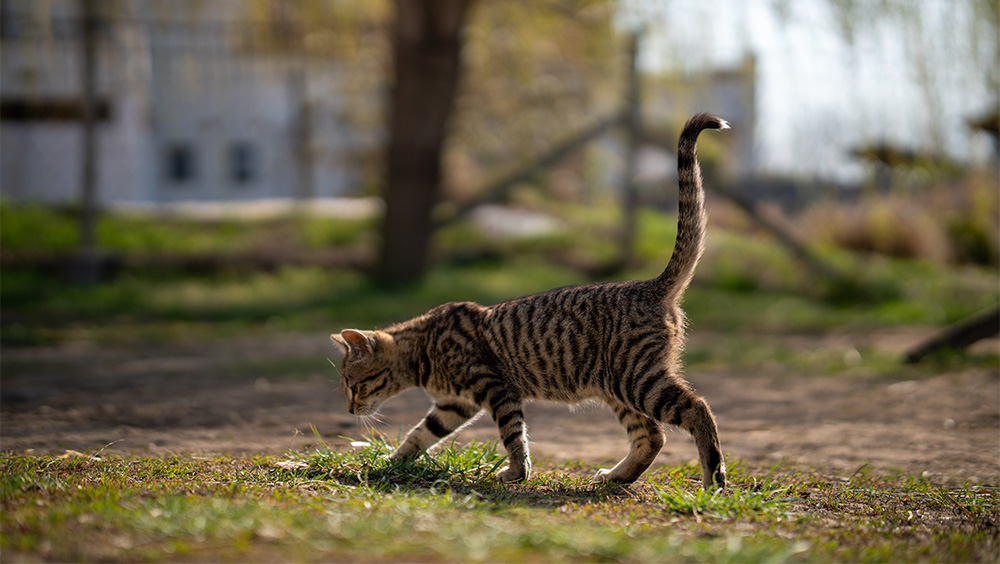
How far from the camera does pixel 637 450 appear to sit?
4277 millimetres

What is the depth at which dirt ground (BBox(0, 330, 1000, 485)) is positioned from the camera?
4.83 m

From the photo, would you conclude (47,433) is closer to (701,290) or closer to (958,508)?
(958,508)

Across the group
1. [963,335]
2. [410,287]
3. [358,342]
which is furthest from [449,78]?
[358,342]

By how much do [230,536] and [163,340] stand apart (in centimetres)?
650

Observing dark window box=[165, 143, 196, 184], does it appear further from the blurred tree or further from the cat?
the cat

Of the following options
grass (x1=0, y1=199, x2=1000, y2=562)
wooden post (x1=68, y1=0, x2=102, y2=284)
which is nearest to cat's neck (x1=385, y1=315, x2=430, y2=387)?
grass (x1=0, y1=199, x2=1000, y2=562)

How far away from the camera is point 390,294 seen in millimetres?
11125

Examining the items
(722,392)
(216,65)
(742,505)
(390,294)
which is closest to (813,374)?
(722,392)

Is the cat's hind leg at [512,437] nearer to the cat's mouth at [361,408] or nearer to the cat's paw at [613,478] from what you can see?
the cat's paw at [613,478]

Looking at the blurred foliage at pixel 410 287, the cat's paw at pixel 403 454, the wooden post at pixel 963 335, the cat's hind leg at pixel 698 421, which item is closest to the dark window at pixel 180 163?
the blurred foliage at pixel 410 287

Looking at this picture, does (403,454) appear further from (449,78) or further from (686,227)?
(449,78)

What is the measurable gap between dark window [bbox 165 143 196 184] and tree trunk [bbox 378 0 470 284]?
41.5 ft

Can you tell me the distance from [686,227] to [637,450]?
3.51 feet

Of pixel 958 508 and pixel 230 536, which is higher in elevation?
pixel 230 536
